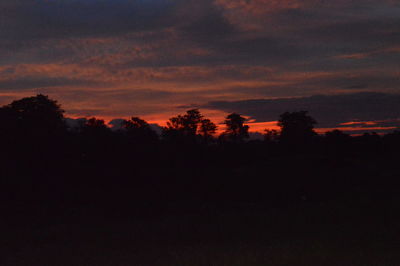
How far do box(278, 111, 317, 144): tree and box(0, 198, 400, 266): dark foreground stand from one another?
48.5 m

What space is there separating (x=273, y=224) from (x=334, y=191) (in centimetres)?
1737

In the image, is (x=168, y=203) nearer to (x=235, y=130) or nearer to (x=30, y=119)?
(x=30, y=119)

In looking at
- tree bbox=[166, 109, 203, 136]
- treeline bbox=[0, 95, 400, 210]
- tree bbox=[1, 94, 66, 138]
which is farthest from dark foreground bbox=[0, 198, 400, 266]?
tree bbox=[166, 109, 203, 136]

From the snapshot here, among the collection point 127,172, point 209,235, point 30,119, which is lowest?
point 209,235

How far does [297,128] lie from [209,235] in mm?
65592

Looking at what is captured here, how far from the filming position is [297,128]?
286 feet

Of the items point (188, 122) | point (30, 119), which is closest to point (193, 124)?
point (188, 122)

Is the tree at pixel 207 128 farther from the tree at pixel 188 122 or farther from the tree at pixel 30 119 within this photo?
the tree at pixel 30 119

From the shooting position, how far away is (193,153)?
49.5m

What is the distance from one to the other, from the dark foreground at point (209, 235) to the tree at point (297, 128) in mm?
48483

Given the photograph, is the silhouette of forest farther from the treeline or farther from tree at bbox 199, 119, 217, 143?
tree at bbox 199, 119, 217, 143

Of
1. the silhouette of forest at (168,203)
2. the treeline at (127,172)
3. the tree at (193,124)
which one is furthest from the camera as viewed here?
the tree at (193,124)

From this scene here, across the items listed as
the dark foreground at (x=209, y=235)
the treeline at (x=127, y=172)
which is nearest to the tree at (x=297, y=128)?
the treeline at (x=127, y=172)

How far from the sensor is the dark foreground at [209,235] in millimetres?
17062
